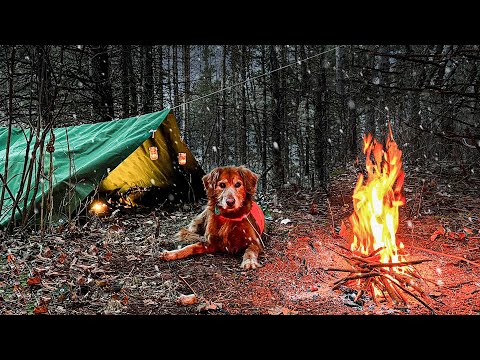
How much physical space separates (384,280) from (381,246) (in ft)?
1.01

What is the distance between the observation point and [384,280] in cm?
266

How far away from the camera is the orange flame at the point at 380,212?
2.87 metres

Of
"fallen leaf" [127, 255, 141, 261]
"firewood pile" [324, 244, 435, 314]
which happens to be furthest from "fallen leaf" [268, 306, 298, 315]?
"fallen leaf" [127, 255, 141, 261]

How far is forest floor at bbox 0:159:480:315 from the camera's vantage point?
8.03ft

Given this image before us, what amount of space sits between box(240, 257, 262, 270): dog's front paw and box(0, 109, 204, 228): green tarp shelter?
2.12 m

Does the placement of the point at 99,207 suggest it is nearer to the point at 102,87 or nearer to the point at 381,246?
the point at 381,246

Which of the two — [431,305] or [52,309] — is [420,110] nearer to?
[431,305]

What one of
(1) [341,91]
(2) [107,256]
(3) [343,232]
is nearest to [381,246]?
(3) [343,232]

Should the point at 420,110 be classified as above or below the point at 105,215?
above

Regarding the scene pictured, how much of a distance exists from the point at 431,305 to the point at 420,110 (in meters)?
4.54
